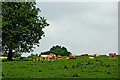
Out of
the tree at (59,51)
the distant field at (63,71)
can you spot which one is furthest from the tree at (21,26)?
the tree at (59,51)

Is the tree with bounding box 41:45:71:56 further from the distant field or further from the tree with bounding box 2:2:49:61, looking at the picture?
the distant field

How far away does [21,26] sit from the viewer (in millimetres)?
51156

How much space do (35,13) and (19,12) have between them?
4.53 metres

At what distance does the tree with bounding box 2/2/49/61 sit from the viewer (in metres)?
51.4

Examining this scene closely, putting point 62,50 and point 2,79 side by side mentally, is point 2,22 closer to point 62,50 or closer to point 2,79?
point 2,79

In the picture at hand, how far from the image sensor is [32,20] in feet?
175

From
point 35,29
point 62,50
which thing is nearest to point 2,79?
point 35,29

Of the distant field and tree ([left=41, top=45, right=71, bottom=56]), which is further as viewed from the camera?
tree ([left=41, top=45, right=71, bottom=56])

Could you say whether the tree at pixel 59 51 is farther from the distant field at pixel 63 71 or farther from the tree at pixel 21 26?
the distant field at pixel 63 71

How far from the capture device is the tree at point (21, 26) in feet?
169

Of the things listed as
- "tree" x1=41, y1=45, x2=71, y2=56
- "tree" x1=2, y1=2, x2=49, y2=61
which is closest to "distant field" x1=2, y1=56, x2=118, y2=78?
"tree" x1=2, y1=2, x2=49, y2=61

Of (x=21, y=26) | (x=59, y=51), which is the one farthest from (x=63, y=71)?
(x=59, y=51)

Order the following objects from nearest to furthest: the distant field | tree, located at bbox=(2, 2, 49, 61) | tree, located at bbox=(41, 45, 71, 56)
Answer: the distant field → tree, located at bbox=(2, 2, 49, 61) → tree, located at bbox=(41, 45, 71, 56)

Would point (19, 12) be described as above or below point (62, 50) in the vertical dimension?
above
